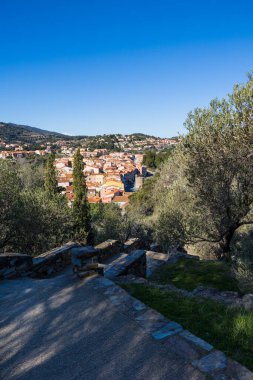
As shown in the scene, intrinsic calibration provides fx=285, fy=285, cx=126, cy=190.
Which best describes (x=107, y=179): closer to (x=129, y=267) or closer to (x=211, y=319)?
(x=129, y=267)

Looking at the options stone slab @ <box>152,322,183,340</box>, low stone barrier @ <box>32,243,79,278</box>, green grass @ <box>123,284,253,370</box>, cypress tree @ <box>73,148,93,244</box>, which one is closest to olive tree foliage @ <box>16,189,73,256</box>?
cypress tree @ <box>73,148,93,244</box>

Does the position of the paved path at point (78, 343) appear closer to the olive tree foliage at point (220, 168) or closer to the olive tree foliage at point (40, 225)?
the olive tree foliage at point (220, 168)

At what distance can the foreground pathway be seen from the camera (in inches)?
153

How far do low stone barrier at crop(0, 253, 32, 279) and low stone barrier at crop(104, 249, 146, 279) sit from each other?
255 cm

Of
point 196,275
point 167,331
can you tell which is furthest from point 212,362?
point 196,275

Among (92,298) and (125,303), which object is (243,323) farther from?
(92,298)

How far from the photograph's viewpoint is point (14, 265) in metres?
8.84

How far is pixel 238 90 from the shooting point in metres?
11.6

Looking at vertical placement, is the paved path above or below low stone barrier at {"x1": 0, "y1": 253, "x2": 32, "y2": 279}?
above

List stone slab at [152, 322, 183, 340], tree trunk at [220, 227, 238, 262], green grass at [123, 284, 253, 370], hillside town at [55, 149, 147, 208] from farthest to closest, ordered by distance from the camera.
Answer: hillside town at [55, 149, 147, 208] < tree trunk at [220, 227, 238, 262] < stone slab at [152, 322, 183, 340] < green grass at [123, 284, 253, 370]

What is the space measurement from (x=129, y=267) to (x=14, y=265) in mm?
3679

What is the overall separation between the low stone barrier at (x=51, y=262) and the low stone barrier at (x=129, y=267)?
176 cm

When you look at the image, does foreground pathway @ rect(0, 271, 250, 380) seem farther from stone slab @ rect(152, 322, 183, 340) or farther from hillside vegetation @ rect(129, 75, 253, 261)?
hillside vegetation @ rect(129, 75, 253, 261)

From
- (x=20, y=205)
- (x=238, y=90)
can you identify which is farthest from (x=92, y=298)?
(x=20, y=205)
